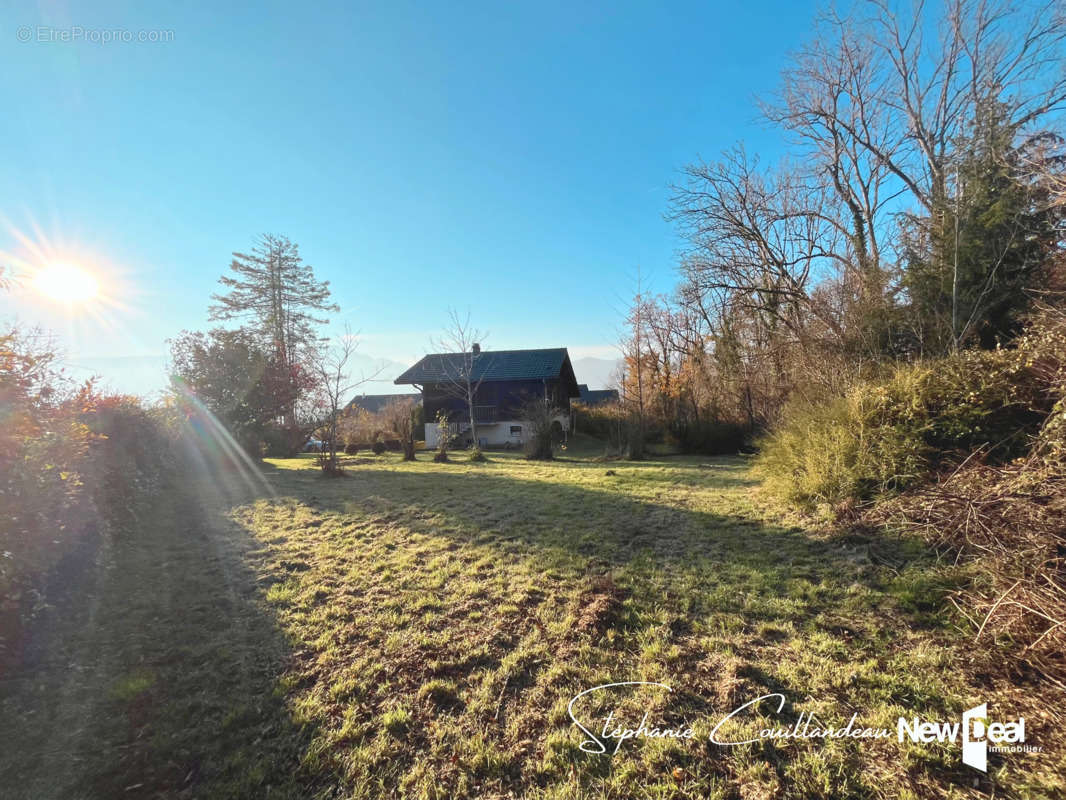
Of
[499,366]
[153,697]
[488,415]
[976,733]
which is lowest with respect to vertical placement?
[976,733]

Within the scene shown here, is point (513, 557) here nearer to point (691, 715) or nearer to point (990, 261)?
point (691, 715)

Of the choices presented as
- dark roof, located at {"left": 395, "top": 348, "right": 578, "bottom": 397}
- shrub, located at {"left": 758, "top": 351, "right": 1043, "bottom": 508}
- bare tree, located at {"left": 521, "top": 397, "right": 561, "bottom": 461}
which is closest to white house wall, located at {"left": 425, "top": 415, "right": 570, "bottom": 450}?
dark roof, located at {"left": 395, "top": 348, "right": 578, "bottom": 397}

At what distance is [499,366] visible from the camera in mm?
23344

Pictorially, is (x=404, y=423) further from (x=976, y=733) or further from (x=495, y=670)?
(x=976, y=733)

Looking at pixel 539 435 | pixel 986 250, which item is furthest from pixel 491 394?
pixel 986 250

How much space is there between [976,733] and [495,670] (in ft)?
7.51

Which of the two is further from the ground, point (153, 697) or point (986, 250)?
point (986, 250)

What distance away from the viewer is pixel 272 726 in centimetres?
202

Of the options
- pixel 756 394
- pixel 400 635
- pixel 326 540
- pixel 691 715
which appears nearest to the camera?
pixel 691 715

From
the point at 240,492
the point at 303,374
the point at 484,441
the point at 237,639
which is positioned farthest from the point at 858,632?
the point at 484,441

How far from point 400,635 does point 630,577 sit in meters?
1.97

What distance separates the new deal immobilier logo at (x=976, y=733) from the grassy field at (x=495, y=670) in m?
0.05

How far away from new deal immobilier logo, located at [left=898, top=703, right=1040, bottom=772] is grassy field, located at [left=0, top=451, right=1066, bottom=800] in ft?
0.16

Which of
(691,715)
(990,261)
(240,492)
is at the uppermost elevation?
(990,261)
